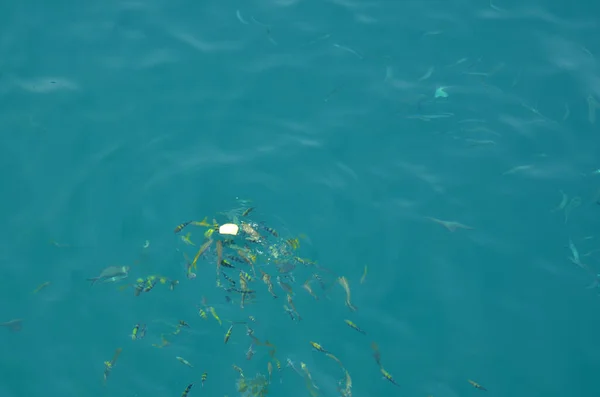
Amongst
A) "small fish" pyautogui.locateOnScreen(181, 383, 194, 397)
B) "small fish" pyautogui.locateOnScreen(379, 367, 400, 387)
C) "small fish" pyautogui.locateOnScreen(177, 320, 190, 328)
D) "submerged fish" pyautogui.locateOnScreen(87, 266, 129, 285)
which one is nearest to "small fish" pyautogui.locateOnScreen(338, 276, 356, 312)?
"small fish" pyautogui.locateOnScreen(379, 367, 400, 387)

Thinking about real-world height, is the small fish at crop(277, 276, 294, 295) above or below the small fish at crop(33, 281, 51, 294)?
above

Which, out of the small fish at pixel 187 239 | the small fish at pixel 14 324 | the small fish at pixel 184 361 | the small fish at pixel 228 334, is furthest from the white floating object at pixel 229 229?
the small fish at pixel 14 324

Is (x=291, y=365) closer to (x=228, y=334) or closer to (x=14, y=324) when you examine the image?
(x=228, y=334)

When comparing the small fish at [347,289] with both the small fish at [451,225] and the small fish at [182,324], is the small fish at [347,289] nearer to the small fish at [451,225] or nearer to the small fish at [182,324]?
the small fish at [451,225]

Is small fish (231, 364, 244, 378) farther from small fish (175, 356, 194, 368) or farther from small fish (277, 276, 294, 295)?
small fish (277, 276, 294, 295)

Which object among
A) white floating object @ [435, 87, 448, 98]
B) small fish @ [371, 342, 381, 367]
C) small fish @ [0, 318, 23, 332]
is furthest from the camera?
white floating object @ [435, 87, 448, 98]

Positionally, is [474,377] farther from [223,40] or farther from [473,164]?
[223,40]

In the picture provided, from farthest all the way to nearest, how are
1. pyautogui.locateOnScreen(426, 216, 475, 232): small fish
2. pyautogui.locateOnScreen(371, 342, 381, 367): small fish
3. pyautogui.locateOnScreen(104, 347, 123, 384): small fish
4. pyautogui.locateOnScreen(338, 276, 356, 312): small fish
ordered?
pyautogui.locateOnScreen(426, 216, 475, 232): small fish < pyautogui.locateOnScreen(338, 276, 356, 312): small fish < pyautogui.locateOnScreen(371, 342, 381, 367): small fish < pyautogui.locateOnScreen(104, 347, 123, 384): small fish
